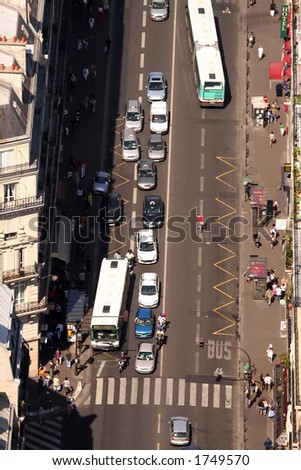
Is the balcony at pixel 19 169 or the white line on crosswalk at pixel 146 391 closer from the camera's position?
the balcony at pixel 19 169

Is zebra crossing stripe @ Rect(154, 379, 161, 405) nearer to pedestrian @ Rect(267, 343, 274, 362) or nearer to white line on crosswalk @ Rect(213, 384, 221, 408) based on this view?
white line on crosswalk @ Rect(213, 384, 221, 408)

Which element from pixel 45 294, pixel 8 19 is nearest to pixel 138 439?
pixel 45 294

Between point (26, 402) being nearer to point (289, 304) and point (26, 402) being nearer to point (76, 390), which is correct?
point (76, 390)

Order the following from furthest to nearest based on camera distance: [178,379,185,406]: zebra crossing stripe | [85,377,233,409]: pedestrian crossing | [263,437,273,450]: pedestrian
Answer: [85,377,233,409]: pedestrian crossing < [178,379,185,406]: zebra crossing stripe < [263,437,273,450]: pedestrian

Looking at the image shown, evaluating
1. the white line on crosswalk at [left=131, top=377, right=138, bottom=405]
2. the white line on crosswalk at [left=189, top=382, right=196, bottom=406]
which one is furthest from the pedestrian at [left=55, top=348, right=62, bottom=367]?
the white line on crosswalk at [left=189, top=382, right=196, bottom=406]

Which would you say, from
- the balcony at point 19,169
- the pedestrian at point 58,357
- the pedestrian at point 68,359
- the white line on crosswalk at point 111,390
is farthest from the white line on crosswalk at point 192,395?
the balcony at point 19,169

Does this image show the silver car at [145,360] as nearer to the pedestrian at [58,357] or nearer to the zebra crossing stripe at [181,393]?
the zebra crossing stripe at [181,393]
